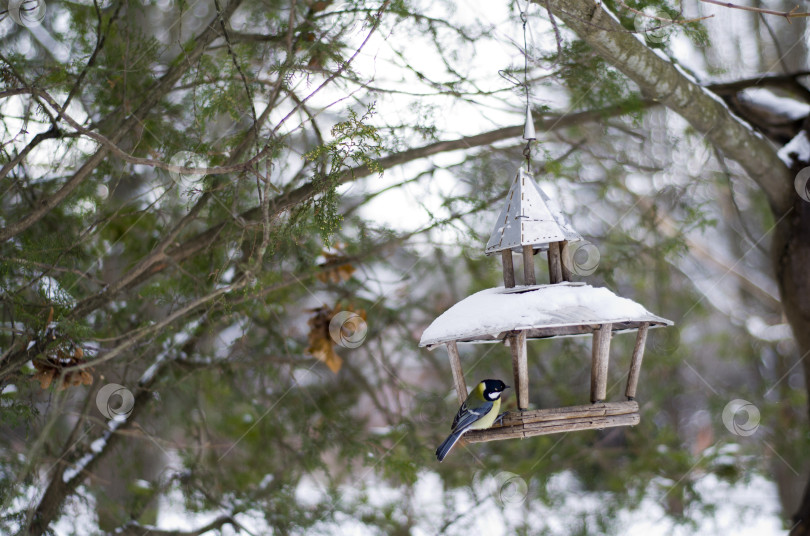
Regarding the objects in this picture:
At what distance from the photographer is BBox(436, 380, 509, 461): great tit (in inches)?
86.4

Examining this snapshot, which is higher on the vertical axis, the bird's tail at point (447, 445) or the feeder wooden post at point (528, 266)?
the feeder wooden post at point (528, 266)

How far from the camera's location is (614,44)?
2.88 metres

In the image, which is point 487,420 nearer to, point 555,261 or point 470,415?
point 470,415

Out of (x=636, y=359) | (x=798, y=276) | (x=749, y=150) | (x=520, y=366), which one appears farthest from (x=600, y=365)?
(x=798, y=276)

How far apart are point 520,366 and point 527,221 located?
50 cm

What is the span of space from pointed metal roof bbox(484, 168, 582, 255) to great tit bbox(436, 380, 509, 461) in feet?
1.55

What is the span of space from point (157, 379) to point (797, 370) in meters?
7.03

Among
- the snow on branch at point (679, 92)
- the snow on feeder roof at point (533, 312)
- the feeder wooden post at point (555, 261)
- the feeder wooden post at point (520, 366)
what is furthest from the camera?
the snow on branch at point (679, 92)

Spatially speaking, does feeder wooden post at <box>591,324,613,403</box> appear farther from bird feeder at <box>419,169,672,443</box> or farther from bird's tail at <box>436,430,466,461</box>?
bird's tail at <box>436,430,466,461</box>

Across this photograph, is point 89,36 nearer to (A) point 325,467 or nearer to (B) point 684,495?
(A) point 325,467

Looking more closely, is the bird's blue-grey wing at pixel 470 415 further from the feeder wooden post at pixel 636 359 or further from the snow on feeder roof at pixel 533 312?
the feeder wooden post at pixel 636 359

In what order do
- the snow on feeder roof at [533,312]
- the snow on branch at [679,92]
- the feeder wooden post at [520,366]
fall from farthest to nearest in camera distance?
the snow on branch at [679,92], the feeder wooden post at [520,366], the snow on feeder roof at [533,312]

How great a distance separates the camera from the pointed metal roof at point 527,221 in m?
2.27

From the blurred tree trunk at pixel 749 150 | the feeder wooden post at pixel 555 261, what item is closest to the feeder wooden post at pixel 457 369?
the feeder wooden post at pixel 555 261
